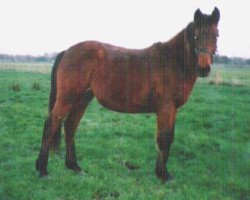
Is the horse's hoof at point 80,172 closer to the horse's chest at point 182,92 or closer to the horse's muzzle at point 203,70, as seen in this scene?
the horse's chest at point 182,92

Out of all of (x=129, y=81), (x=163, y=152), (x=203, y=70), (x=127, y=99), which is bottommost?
(x=163, y=152)

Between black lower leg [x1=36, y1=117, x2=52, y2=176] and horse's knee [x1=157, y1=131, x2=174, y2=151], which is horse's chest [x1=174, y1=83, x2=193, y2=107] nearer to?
horse's knee [x1=157, y1=131, x2=174, y2=151]

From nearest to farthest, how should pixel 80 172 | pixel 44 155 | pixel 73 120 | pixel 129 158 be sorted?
pixel 44 155 → pixel 80 172 → pixel 73 120 → pixel 129 158

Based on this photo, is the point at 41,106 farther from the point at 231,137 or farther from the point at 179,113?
the point at 231,137

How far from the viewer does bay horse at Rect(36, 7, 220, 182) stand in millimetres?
6520

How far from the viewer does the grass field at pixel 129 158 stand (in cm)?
610

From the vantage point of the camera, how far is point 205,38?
5973 millimetres

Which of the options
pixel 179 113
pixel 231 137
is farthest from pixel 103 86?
pixel 179 113

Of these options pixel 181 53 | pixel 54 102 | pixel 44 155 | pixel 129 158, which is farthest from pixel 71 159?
pixel 181 53

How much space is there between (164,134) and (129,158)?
1639mm

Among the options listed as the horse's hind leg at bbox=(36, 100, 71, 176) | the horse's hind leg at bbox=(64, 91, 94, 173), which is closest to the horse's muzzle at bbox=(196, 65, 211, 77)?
the horse's hind leg at bbox=(64, 91, 94, 173)

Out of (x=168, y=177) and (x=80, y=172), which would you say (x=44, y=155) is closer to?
(x=80, y=172)

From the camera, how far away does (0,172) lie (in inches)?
264

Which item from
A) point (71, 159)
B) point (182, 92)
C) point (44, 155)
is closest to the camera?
point (182, 92)
